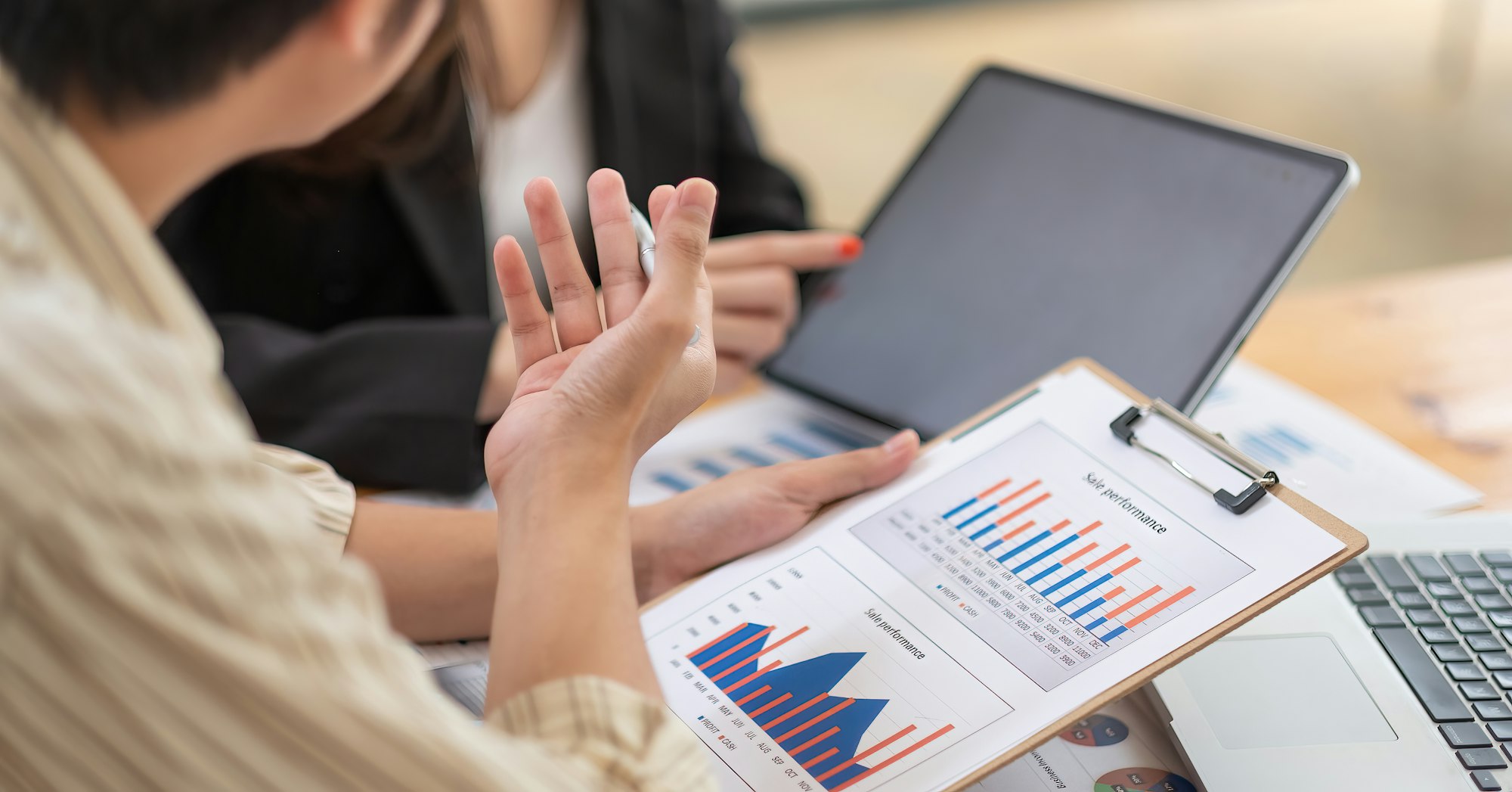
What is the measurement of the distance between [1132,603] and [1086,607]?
0.07ft

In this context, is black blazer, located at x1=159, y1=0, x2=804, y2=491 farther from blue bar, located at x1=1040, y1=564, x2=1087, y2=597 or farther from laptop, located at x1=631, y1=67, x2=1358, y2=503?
blue bar, located at x1=1040, y1=564, x2=1087, y2=597

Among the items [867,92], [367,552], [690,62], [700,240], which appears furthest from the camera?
[867,92]

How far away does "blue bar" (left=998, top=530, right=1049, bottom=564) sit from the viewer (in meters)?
0.61

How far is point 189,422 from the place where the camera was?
404mm

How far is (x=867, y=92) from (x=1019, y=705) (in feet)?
8.97

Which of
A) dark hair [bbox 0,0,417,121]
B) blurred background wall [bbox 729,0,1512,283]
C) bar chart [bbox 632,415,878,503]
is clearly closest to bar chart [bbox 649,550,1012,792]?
bar chart [bbox 632,415,878,503]

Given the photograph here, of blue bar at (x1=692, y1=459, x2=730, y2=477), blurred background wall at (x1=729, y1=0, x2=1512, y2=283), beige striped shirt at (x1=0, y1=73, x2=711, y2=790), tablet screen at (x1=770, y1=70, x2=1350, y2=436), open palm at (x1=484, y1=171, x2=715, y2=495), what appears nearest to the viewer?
beige striped shirt at (x1=0, y1=73, x2=711, y2=790)

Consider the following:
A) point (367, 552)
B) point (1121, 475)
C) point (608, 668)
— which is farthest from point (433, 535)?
point (1121, 475)

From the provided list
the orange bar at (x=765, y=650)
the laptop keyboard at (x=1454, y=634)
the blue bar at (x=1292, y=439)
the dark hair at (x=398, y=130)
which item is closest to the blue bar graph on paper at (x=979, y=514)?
the orange bar at (x=765, y=650)

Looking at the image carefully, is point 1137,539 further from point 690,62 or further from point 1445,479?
point 690,62

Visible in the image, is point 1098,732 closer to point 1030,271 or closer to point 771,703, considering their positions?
point 771,703

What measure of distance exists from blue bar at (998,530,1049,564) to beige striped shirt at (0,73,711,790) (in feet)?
0.73

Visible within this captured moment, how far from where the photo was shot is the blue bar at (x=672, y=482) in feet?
2.76

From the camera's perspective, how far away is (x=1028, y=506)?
63 cm
